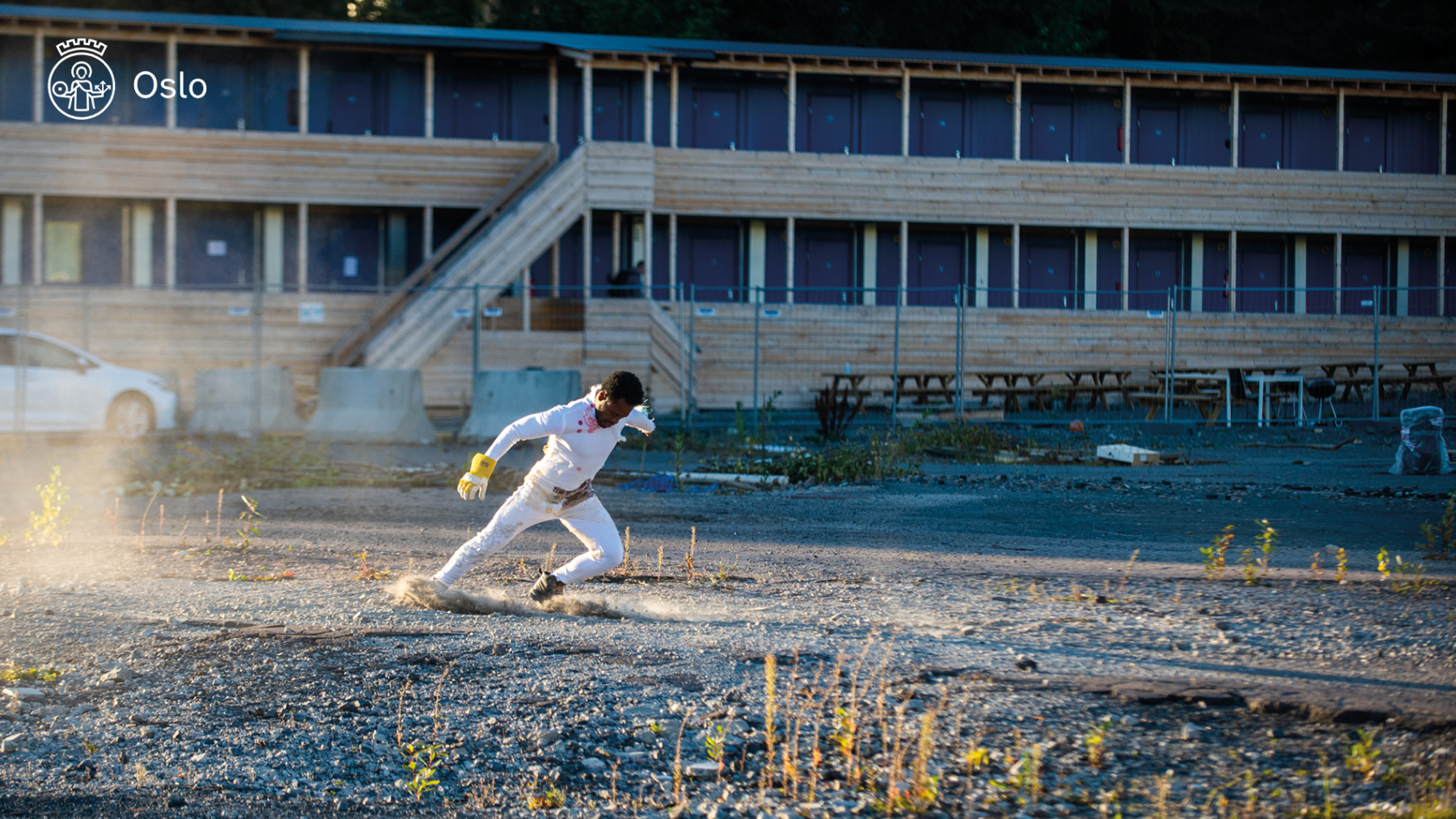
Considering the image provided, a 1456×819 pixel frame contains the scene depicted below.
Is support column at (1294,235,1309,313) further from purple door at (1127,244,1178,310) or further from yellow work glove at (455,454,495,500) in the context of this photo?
yellow work glove at (455,454,495,500)

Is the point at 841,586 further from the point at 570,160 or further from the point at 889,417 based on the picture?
the point at 570,160

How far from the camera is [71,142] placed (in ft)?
82.8

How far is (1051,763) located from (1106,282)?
89.8 feet

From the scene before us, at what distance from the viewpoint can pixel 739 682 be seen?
18.2 feet

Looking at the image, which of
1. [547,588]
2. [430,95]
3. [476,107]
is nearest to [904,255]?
[476,107]

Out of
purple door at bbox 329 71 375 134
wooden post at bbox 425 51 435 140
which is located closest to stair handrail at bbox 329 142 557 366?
wooden post at bbox 425 51 435 140

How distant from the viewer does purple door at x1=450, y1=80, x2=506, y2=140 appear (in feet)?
90.5

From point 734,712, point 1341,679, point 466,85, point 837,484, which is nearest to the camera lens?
point 734,712

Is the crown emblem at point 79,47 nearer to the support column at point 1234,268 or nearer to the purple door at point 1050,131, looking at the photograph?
the purple door at point 1050,131

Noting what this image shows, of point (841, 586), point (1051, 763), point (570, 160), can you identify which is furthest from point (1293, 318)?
point (1051, 763)

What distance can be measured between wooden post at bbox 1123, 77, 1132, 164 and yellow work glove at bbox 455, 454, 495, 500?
25.6m

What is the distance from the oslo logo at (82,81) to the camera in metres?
25.7

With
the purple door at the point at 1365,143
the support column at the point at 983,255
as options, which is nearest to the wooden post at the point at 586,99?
the support column at the point at 983,255

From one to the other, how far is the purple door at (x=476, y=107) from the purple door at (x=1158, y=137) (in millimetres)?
15727
